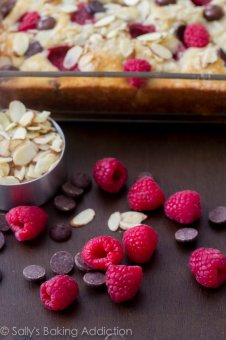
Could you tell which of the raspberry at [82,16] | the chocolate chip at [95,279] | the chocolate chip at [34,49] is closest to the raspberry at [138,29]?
the raspberry at [82,16]

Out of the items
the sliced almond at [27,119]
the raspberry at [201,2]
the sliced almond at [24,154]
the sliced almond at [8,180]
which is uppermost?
the raspberry at [201,2]

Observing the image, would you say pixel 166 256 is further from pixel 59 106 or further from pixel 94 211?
pixel 59 106

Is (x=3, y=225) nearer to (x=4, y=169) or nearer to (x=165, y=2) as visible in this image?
(x=4, y=169)

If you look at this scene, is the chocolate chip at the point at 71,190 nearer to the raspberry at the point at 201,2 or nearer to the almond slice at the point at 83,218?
the almond slice at the point at 83,218

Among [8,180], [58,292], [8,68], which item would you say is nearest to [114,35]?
[8,68]

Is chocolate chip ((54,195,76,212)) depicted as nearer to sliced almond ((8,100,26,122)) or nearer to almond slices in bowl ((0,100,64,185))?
almond slices in bowl ((0,100,64,185))

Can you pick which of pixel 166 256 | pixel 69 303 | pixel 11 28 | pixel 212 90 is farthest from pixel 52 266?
pixel 11 28
